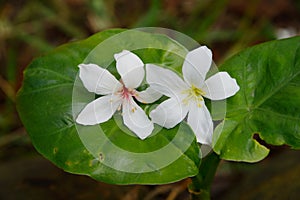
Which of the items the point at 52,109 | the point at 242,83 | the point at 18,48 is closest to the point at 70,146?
the point at 52,109

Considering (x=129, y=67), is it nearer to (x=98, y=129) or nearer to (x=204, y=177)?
(x=98, y=129)

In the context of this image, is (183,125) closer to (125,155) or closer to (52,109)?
(125,155)

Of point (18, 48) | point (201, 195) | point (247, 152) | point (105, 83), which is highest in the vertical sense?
point (105, 83)

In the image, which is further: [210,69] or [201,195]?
[201,195]

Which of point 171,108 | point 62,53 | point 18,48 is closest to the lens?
point 171,108

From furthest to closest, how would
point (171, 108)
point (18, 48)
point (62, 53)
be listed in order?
point (18, 48), point (62, 53), point (171, 108)

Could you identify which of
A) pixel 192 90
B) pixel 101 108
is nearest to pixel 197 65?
pixel 192 90
